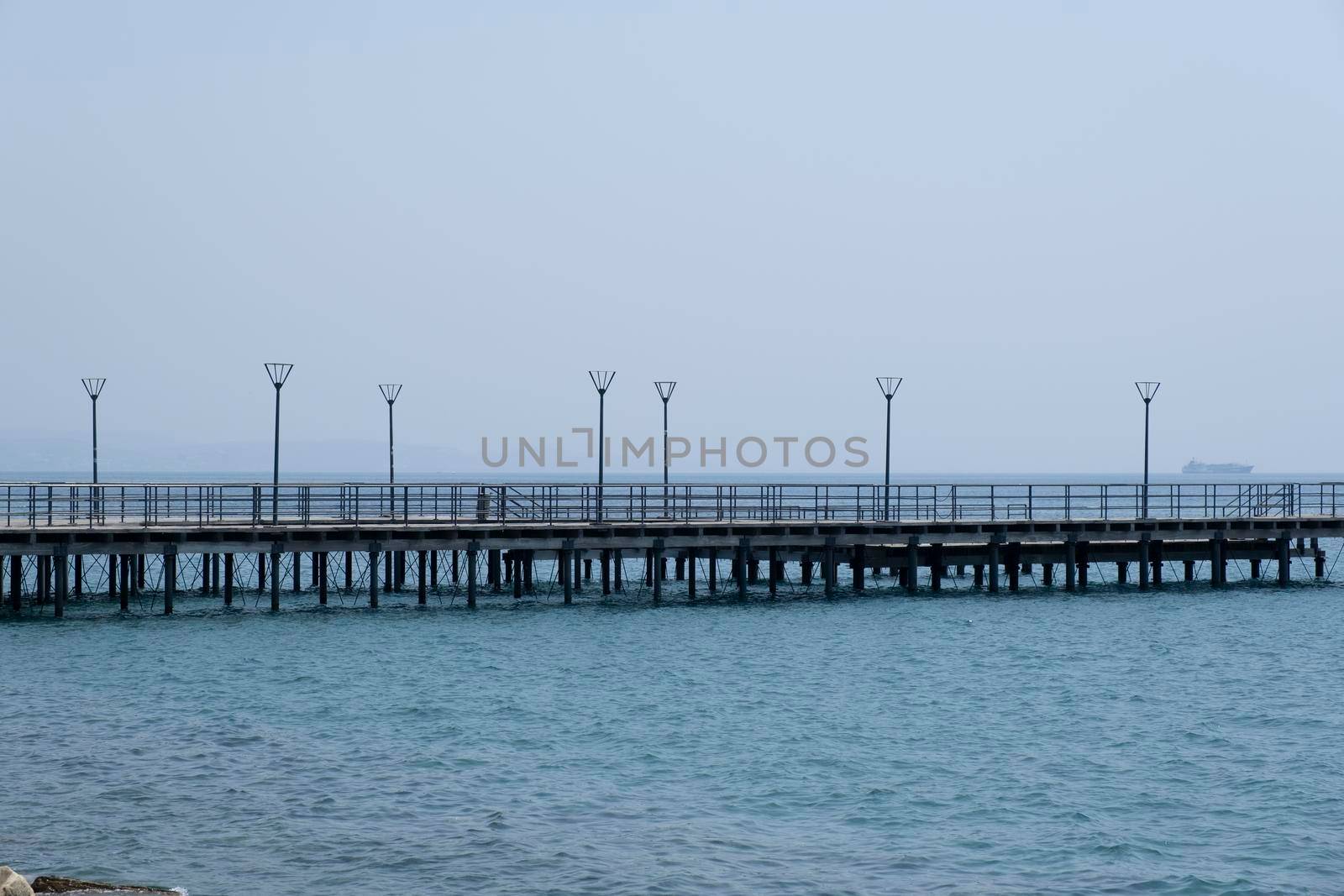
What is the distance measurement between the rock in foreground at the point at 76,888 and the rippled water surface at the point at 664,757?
1.09m

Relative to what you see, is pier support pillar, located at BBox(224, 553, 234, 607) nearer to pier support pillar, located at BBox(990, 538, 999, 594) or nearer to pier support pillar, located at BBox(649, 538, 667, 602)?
pier support pillar, located at BBox(649, 538, 667, 602)

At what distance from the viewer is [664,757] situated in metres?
22.5

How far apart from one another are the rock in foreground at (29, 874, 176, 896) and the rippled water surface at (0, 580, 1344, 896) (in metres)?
1.09

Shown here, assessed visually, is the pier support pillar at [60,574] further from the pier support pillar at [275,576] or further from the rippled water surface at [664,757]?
the pier support pillar at [275,576]

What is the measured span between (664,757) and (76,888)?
9938 mm

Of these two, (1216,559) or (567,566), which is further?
(1216,559)

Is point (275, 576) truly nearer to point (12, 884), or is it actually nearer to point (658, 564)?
point (658, 564)

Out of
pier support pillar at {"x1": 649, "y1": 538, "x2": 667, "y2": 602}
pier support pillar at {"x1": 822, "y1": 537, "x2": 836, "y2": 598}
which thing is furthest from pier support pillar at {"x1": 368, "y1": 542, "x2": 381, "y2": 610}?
pier support pillar at {"x1": 822, "y1": 537, "x2": 836, "y2": 598}

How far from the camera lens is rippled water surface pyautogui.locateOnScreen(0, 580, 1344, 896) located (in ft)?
54.7

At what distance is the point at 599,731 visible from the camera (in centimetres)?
2456

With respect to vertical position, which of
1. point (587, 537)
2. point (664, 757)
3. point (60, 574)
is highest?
point (587, 537)

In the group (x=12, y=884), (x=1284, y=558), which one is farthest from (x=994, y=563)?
(x=12, y=884)

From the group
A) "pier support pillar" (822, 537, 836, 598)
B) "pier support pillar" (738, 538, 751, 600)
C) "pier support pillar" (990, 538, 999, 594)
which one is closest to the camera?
"pier support pillar" (738, 538, 751, 600)

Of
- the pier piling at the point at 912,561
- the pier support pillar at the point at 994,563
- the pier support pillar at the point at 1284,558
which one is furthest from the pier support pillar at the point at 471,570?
the pier support pillar at the point at 1284,558
